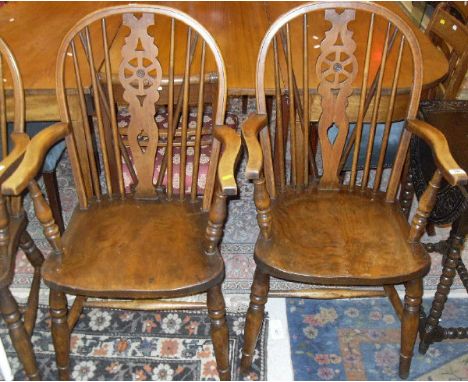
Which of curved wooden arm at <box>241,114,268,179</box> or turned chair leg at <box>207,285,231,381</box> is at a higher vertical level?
curved wooden arm at <box>241,114,268,179</box>

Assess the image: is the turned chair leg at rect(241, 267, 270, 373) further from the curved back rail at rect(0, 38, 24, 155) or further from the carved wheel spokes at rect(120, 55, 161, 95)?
the curved back rail at rect(0, 38, 24, 155)

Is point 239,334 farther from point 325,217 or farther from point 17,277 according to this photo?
point 17,277

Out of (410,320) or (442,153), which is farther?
(410,320)

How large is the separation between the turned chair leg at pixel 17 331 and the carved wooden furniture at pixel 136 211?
0.08 meters

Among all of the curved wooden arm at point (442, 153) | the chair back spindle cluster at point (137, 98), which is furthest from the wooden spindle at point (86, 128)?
the curved wooden arm at point (442, 153)

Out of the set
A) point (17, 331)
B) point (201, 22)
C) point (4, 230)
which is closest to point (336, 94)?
point (201, 22)

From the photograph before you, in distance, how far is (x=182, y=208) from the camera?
5.07 ft

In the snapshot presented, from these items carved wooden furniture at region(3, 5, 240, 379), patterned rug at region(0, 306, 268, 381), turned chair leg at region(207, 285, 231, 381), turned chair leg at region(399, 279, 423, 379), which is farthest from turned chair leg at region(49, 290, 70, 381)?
turned chair leg at region(399, 279, 423, 379)

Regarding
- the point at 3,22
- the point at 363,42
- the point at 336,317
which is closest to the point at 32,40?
the point at 3,22

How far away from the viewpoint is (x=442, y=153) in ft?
4.17

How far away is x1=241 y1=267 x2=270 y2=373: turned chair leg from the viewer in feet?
4.74

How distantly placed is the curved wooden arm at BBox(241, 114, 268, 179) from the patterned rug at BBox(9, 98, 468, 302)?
0.57 metres

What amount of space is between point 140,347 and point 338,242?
0.79 meters

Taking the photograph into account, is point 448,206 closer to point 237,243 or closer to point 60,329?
point 237,243
